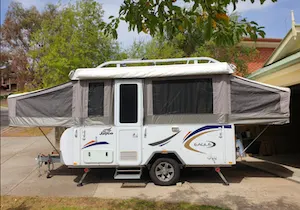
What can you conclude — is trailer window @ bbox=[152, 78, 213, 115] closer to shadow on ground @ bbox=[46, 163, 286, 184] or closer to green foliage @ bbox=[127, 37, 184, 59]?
shadow on ground @ bbox=[46, 163, 286, 184]

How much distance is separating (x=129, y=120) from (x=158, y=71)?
130cm

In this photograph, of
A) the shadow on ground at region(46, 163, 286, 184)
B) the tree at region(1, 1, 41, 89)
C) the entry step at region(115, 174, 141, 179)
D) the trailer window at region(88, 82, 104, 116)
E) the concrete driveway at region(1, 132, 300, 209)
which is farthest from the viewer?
the tree at region(1, 1, 41, 89)

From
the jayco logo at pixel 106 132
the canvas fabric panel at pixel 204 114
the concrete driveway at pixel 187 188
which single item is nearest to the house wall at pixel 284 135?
the concrete driveway at pixel 187 188

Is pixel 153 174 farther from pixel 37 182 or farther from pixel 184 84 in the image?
pixel 37 182

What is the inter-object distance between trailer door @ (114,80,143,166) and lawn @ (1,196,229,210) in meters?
1.26

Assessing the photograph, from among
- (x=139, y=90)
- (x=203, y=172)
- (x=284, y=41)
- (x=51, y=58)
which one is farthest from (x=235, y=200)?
(x=51, y=58)

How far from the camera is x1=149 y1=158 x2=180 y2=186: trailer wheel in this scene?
6.96 meters

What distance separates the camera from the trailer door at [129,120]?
6.95m

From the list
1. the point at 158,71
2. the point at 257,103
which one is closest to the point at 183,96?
the point at 158,71

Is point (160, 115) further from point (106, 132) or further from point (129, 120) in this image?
point (106, 132)

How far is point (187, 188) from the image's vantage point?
6762mm

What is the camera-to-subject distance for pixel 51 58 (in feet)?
38.7

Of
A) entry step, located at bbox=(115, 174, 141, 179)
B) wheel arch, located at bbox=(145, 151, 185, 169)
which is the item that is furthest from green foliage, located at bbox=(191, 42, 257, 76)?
entry step, located at bbox=(115, 174, 141, 179)

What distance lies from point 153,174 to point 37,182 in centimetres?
290
